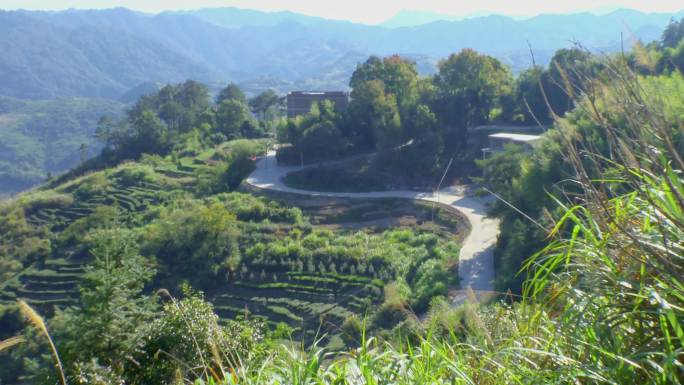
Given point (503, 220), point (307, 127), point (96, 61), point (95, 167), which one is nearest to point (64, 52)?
point (96, 61)

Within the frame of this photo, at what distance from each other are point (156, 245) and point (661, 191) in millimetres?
18484

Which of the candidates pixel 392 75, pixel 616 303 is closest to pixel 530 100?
pixel 392 75

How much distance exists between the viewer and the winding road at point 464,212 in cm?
1378

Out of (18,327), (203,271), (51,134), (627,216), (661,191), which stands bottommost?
(51,134)

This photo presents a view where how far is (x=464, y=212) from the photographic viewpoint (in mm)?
19516

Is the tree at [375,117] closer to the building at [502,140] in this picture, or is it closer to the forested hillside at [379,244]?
the forested hillside at [379,244]

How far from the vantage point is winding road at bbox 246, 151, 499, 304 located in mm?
13781

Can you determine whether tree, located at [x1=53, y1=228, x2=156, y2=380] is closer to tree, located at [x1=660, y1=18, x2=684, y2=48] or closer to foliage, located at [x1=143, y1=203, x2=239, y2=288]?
foliage, located at [x1=143, y1=203, x2=239, y2=288]

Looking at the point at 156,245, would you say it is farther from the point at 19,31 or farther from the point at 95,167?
the point at 19,31

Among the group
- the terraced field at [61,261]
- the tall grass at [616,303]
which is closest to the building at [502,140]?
the terraced field at [61,261]

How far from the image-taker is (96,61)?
196625mm

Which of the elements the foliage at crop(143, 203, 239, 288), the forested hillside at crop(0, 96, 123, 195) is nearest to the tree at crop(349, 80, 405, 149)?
the foliage at crop(143, 203, 239, 288)

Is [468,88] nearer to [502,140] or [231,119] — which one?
[502,140]

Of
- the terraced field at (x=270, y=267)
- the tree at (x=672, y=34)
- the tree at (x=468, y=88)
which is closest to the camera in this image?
the terraced field at (x=270, y=267)
